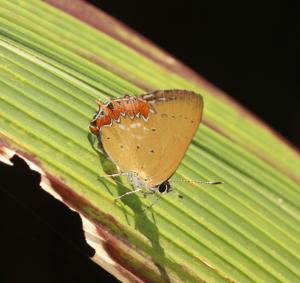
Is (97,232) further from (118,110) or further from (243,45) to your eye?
(243,45)

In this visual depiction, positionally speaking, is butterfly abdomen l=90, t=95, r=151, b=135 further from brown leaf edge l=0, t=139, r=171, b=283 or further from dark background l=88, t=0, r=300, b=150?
dark background l=88, t=0, r=300, b=150

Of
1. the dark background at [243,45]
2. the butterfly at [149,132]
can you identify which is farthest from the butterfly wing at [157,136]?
the dark background at [243,45]

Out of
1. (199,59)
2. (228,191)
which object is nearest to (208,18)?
(199,59)

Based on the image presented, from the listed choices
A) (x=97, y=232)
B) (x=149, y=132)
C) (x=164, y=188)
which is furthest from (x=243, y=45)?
(x=97, y=232)

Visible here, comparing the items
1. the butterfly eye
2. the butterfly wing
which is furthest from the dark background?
the butterfly eye

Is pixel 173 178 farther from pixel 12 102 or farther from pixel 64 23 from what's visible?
pixel 64 23
